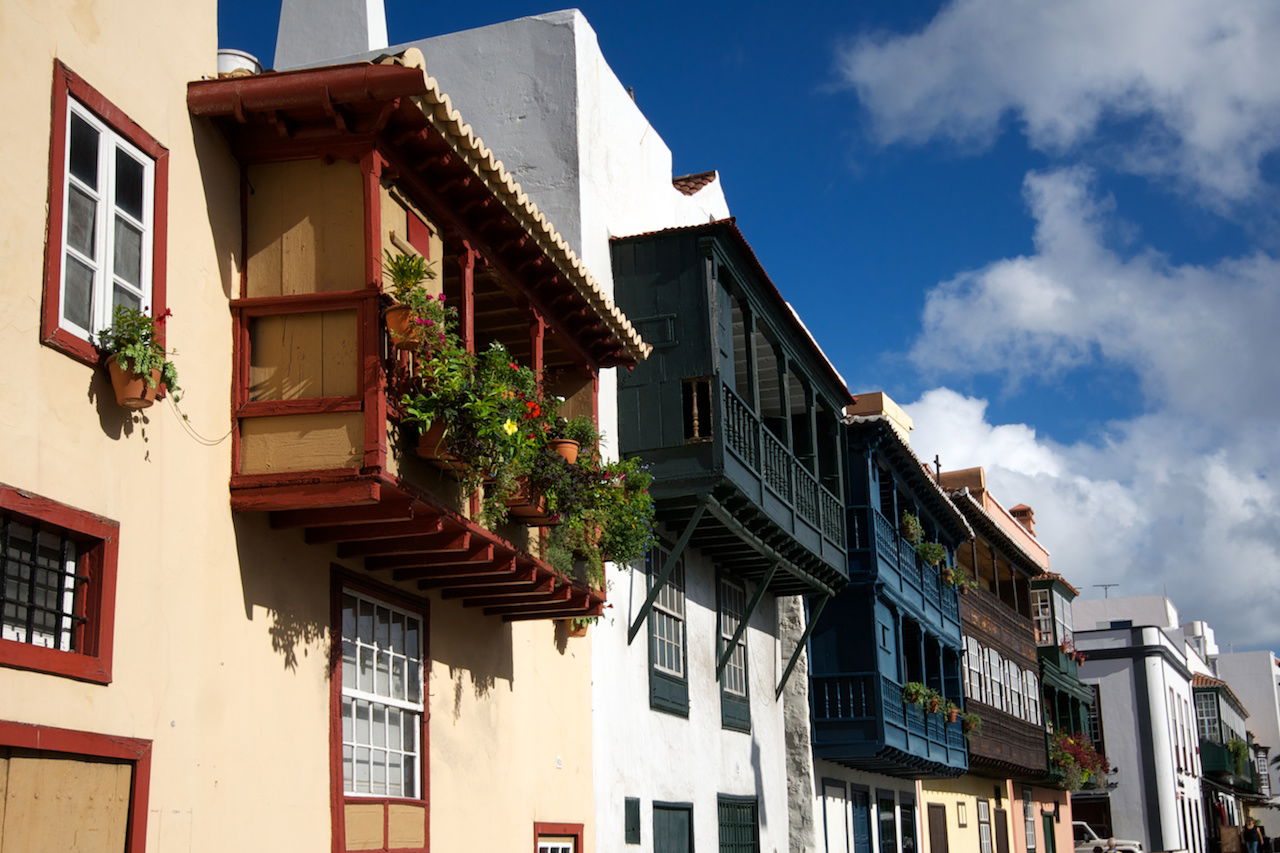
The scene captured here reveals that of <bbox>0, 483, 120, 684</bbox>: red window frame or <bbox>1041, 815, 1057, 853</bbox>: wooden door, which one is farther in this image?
<bbox>1041, 815, 1057, 853</bbox>: wooden door

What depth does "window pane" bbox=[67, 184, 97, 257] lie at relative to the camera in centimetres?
823

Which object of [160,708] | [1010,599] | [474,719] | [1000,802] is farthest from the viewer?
[1010,599]

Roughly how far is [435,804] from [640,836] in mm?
5181

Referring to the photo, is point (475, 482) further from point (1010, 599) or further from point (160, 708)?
point (1010, 599)

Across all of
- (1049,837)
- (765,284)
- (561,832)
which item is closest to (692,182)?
(765,284)

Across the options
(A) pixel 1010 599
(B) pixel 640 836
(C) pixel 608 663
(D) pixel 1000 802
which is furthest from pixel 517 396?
(A) pixel 1010 599

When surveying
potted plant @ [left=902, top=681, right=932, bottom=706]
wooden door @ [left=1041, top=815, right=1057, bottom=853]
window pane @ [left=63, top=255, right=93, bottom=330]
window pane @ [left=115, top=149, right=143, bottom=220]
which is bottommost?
wooden door @ [left=1041, top=815, right=1057, bottom=853]

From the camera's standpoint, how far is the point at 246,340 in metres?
9.78

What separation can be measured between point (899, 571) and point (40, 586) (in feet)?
65.4

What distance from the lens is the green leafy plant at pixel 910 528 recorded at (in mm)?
27500

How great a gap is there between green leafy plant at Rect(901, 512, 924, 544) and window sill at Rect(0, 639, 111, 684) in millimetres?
20780

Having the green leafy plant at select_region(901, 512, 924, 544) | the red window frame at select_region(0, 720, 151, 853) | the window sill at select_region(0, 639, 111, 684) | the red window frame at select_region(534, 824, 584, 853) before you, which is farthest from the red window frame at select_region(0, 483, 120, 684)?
the green leafy plant at select_region(901, 512, 924, 544)

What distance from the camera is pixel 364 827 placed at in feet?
35.3

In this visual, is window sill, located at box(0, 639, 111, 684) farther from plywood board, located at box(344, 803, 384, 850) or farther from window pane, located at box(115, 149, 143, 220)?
plywood board, located at box(344, 803, 384, 850)
